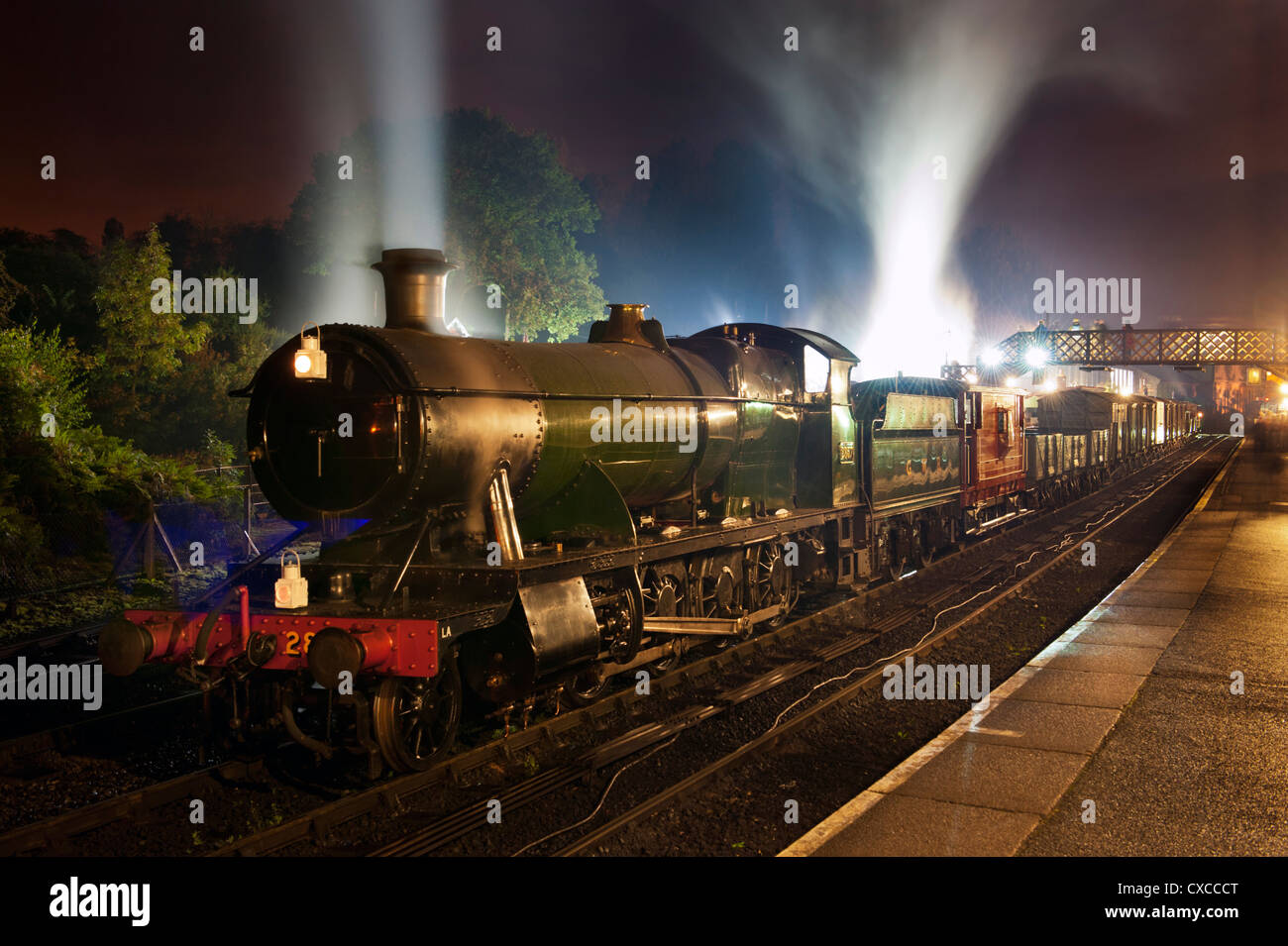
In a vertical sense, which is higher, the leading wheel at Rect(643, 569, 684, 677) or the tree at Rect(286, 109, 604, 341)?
the tree at Rect(286, 109, 604, 341)

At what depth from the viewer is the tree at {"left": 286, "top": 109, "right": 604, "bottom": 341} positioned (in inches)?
1430

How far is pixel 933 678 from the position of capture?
9680mm

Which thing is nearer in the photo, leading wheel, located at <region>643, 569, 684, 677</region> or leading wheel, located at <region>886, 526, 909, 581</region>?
leading wheel, located at <region>643, 569, 684, 677</region>

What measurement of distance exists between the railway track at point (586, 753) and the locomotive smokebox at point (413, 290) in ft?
10.7

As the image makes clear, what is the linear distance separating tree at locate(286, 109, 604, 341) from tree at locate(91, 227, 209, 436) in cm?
1308

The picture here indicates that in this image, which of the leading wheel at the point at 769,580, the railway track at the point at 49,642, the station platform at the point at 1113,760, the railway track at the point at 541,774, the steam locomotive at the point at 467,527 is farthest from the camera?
the leading wheel at the point at 769,580

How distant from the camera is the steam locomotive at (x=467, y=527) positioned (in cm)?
646

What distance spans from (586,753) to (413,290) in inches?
148

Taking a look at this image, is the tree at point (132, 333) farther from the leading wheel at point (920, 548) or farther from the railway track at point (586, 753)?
the railway track at point (586, 753)

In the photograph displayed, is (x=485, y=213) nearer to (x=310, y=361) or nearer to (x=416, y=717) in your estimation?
(x=310, y=361)

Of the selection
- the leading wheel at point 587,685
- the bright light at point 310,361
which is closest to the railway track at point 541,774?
the leading wheel at point 587,685

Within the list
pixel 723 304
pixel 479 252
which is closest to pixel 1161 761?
pixel 479 252

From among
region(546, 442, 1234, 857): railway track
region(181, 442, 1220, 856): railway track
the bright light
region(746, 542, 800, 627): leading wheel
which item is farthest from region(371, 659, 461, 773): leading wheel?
region(746, 542, 800, 627): leading wheel

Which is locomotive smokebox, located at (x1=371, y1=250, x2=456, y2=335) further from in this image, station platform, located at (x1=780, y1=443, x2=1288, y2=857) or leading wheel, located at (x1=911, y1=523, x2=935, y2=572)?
leading wheel, located at (x1=911, y1=523, x2=935, y2=572)
